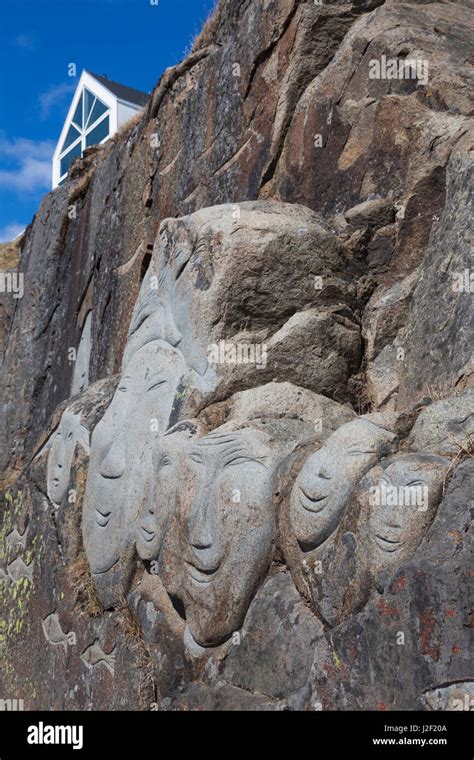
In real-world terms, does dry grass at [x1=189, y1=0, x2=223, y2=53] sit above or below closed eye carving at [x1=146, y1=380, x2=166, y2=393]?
above

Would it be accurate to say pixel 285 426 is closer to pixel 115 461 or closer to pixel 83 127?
pixel 115 461

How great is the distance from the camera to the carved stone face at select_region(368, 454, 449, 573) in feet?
9.96

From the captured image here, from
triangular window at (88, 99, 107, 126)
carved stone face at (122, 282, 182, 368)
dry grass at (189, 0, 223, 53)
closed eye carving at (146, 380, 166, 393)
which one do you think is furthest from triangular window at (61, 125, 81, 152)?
closed eye carving at (146, 380, 166, 393)

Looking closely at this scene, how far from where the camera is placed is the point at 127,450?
5.04 metres

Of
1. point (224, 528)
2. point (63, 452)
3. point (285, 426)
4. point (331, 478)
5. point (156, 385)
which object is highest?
point (156, 385)

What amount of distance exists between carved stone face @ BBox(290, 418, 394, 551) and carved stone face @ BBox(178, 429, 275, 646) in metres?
0.22

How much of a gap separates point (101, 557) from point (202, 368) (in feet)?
3.85

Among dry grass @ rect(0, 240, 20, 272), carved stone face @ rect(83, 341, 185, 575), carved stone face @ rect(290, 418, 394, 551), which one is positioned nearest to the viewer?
carved stone face @ rect(290, 418, 394, 551)

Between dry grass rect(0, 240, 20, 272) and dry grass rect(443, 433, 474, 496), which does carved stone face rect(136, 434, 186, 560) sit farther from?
dry grass rect(0, 240, 20, 272)

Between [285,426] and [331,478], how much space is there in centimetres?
68

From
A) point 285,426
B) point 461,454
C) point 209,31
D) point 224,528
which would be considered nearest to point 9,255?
point 209,31

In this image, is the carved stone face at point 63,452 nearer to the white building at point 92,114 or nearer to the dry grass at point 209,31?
the dry grass at point 209,31
